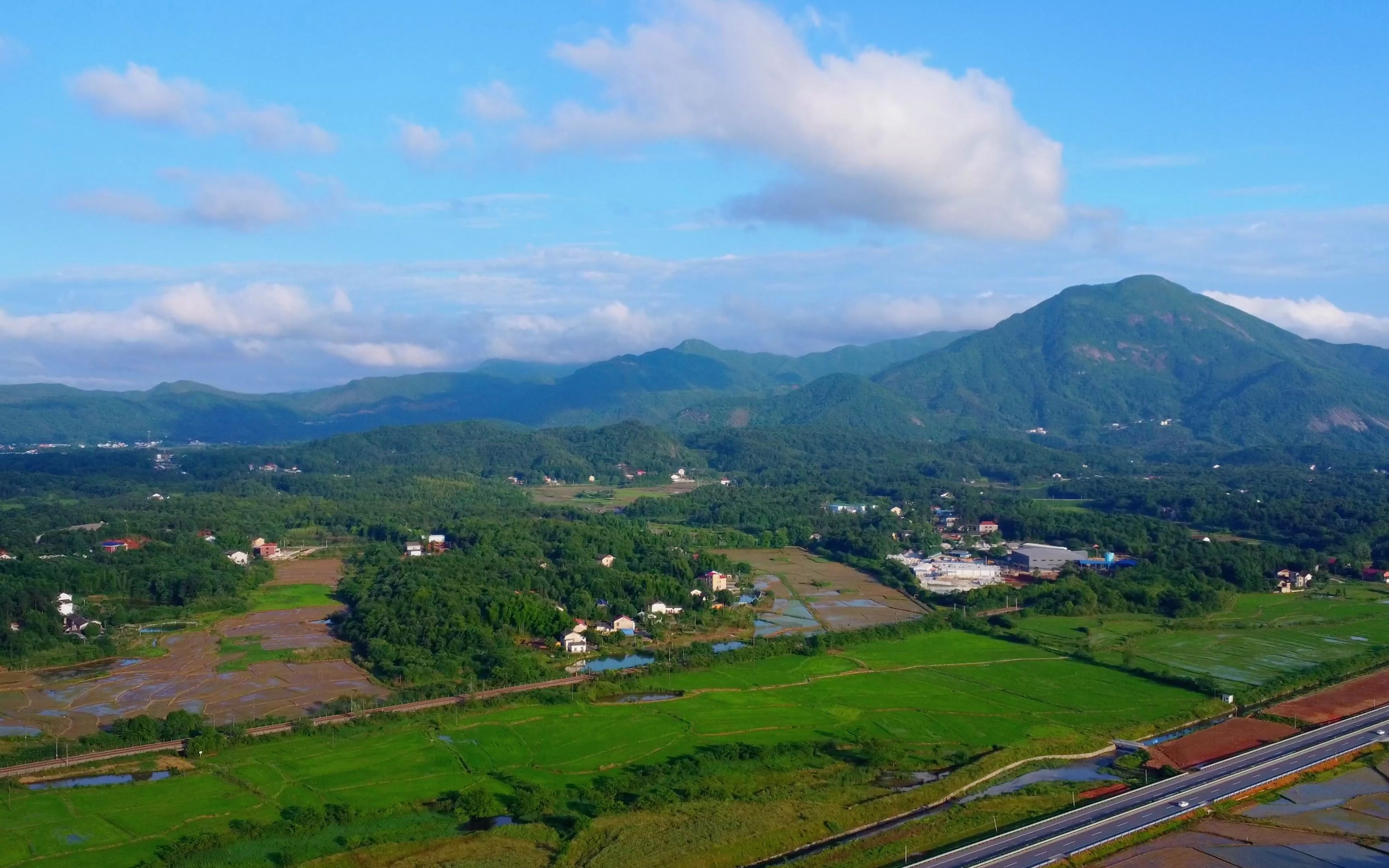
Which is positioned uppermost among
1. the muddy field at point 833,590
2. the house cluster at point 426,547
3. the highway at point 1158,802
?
the house cluster at point 426,547

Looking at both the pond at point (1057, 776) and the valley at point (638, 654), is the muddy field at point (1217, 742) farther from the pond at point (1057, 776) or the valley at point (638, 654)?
the pond at point (1057, 776)

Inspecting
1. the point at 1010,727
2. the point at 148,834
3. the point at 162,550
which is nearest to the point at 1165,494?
the point at 1010,727

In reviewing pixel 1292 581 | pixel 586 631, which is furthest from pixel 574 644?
pixel 1292 581

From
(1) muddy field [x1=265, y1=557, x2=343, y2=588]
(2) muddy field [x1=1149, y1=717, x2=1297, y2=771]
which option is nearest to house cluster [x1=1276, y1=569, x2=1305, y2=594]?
(2) muddy field [x1=1149, y1=717, x2=1297, y2=771]

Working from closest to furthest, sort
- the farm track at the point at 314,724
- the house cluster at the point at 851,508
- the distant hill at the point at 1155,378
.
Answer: the farm track at the point at 314,724
the house cluster at the point at 851,508
the distant hill at the point at 1155,378

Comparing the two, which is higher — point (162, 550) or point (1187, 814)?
point (162, 550)

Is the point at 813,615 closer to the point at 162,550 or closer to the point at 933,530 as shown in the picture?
the point at 933,530

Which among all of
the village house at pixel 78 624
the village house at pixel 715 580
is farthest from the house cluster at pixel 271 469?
the village house at pixel 715 580
